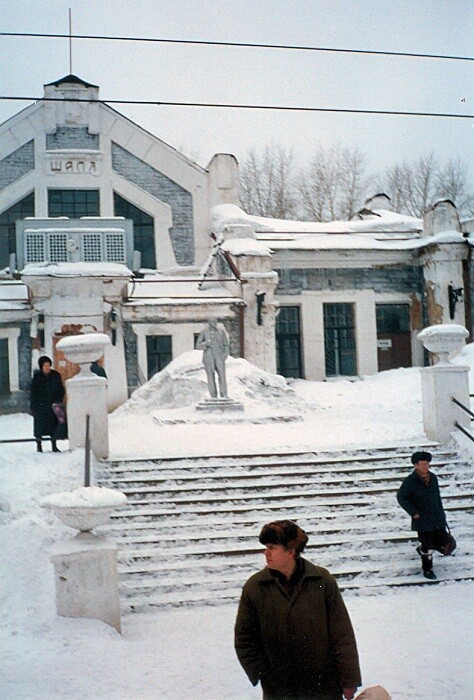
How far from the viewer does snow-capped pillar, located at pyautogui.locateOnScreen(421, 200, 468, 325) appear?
907 inches

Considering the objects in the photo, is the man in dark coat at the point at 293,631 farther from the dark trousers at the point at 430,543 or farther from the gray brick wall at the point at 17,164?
the gray brick wall at the point at 17,164

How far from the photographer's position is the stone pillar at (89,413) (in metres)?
10.4

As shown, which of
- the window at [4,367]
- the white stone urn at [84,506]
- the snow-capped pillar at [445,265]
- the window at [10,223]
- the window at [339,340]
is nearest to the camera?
the white stone urn at [84,506]

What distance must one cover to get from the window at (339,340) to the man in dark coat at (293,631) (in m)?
20.3

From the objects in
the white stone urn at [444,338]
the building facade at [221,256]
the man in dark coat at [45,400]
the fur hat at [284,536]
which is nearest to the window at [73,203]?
the building facade at [221,256]

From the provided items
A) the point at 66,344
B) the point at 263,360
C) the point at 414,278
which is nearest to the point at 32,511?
the point at 66,344

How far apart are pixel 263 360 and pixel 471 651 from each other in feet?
51.5

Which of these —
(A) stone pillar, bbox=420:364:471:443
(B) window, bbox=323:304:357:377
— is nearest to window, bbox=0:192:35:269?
(B) window, bbox=323:304:357:377

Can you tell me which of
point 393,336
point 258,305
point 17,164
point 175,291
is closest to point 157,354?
point 175,291

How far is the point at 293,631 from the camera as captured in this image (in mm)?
3562

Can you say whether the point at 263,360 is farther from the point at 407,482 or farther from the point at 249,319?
the point at 407,482

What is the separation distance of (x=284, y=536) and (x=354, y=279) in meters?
20.8

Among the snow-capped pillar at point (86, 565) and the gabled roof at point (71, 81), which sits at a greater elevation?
the gabled roof at point (71, 81)

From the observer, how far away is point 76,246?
19094 millimetres
